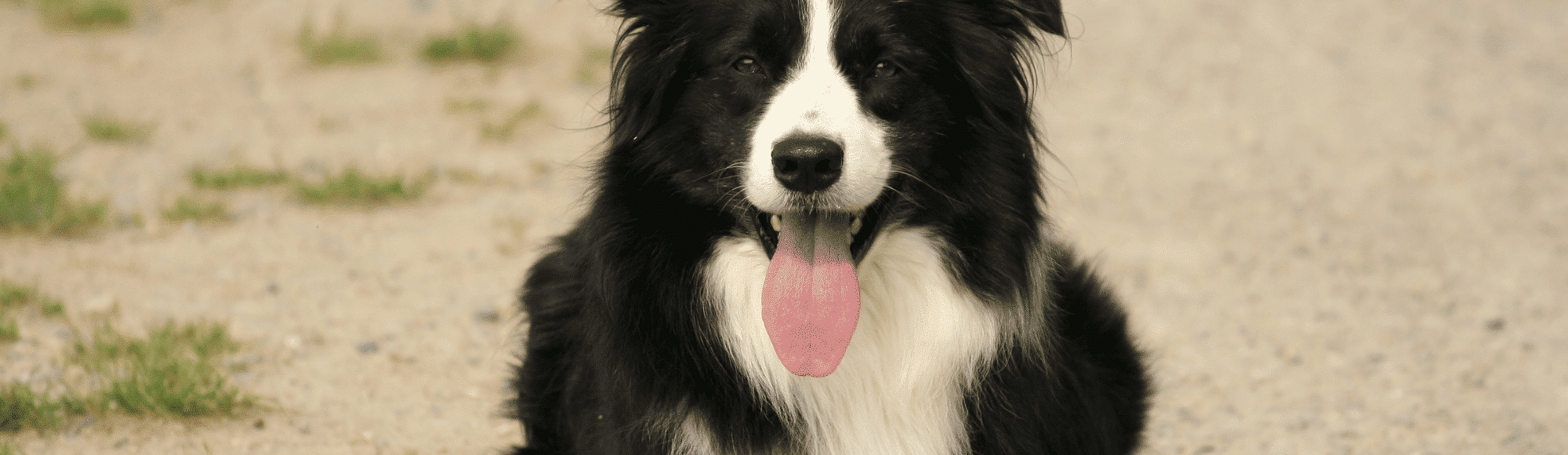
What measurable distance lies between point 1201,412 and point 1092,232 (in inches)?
81.0

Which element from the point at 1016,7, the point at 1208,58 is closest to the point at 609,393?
the point at 1016,7

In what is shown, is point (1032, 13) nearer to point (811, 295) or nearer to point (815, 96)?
point (815, 96)

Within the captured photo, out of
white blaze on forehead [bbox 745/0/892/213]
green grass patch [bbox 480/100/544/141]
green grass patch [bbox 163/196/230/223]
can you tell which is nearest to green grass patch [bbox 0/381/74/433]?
green grass patch [bbox 163/196/230/223]

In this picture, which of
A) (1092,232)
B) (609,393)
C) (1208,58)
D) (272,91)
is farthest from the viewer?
(1208,58)

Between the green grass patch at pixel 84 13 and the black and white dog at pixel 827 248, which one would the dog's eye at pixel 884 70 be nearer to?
the black and white dog at pixel 827 248

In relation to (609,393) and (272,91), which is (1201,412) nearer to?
(609,393)

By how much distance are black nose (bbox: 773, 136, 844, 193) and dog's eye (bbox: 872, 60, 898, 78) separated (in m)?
0.31

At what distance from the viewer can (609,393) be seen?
3.36m

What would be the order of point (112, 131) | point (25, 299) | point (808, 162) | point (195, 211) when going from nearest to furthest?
point (808, 162) → point (25, 299) → point (195, 211) → point (112, 131)

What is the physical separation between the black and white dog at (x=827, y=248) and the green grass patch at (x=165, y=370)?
5.80 ft

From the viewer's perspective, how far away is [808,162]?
9.42ft

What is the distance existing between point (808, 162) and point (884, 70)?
0.41m

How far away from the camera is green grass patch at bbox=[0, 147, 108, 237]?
6.10 m

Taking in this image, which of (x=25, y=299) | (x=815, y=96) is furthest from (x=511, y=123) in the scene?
(x=815, y=96)
